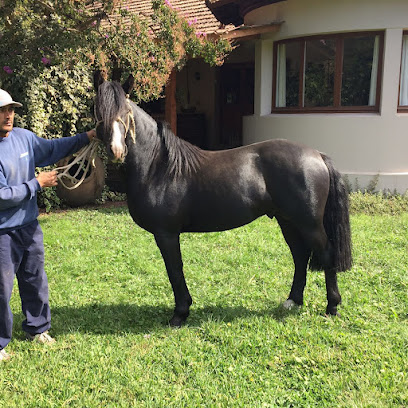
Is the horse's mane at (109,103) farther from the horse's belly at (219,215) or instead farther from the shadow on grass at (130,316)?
the shadow on grass at (130,316)

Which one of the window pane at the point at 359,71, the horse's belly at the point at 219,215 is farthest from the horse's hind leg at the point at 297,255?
the window pane at the point at 359,71

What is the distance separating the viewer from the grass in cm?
268

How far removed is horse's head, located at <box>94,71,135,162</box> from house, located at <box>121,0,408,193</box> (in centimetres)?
585

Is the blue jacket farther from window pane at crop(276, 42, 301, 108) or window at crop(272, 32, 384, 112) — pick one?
window pane at crop(276, 42, 301, 108)

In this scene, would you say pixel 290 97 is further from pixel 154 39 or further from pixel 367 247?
pixel 367 247

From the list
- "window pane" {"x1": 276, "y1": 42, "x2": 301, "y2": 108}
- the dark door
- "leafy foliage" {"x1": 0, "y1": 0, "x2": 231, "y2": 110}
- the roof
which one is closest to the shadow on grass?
"leafy foliage" {"x1": 0, "y1": 0, "x2": 231, "y2": 110}

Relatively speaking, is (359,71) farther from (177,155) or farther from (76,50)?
(177,155)

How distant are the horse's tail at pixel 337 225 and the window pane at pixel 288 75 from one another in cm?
612

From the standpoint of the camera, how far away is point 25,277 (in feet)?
10.4

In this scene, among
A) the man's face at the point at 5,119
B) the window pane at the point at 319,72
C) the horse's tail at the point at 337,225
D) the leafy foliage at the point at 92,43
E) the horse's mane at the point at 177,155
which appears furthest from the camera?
the window pane at the point at 319,72

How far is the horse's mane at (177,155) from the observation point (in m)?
3.30

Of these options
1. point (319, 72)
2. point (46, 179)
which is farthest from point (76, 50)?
point (319, 72)

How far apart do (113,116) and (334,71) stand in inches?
273

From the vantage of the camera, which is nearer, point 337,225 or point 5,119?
point 5,119
